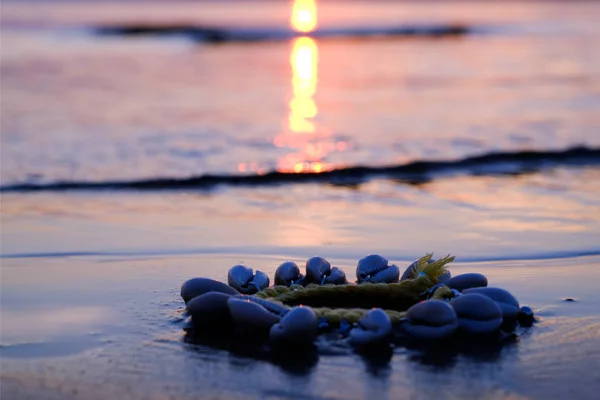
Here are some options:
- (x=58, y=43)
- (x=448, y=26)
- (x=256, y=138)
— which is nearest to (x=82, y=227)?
(x=256, y=138)

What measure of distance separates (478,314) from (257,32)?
28.7 meters

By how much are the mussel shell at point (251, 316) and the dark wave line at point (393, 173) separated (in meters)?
4.39

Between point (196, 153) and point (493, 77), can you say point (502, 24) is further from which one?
point (196, 153)

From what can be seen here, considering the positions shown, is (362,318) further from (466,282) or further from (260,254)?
(260,254)

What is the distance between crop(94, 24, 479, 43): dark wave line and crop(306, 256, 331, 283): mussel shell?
24.1 m

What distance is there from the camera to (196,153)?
9977mm

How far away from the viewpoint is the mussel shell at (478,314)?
13.4ft

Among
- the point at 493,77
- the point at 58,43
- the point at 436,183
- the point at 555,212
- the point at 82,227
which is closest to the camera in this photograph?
the point at 82,227

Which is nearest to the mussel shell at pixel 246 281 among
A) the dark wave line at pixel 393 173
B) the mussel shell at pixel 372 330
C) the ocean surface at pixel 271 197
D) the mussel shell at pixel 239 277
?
the mussel shell at pixel 239 277

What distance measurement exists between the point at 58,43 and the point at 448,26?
15794 millimetres

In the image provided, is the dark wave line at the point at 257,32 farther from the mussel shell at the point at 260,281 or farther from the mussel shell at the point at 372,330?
the mussel shell at the point at 372,330

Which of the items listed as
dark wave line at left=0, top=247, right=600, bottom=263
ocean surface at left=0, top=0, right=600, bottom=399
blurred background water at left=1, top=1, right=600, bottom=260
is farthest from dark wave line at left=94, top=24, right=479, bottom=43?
dark wave line at left=0, top=247, right=600, bottom=263

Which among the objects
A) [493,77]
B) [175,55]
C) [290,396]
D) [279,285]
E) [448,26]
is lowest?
[290,396]

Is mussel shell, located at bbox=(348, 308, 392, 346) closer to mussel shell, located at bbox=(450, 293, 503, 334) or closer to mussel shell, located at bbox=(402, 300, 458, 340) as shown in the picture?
mussel shell, located at bbox=(402, 300, 458, 340)
